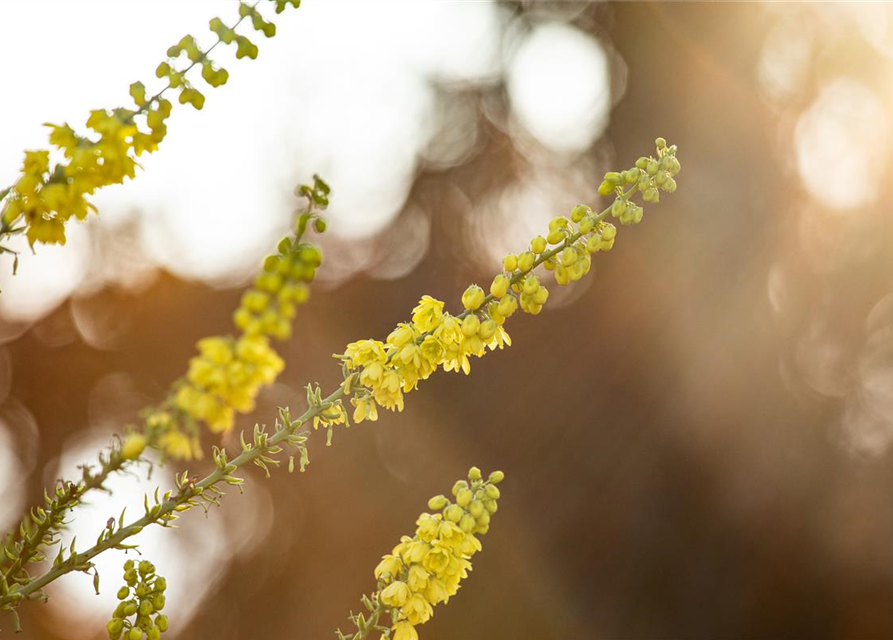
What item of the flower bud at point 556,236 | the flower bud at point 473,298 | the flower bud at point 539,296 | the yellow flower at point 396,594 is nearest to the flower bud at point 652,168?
the flower bud at point 556,236

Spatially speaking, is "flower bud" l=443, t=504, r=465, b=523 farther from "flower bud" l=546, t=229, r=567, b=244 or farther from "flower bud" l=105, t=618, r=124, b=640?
"flower bud" l=105, t=618, r=124, b=640

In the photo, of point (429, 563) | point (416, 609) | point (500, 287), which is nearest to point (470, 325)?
point (500, 287)

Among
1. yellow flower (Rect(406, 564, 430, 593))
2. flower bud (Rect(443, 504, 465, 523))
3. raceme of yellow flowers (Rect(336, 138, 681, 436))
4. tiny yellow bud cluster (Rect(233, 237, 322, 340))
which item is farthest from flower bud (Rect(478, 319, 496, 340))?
tiny yellow bud cluster (Rect(233, 237, 322, 340))

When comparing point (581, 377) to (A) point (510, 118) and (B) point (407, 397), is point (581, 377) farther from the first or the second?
(A) point (510, 118)

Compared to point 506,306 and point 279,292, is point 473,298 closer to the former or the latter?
point 506,306

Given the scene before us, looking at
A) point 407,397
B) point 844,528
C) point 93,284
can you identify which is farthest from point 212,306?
point 844,528

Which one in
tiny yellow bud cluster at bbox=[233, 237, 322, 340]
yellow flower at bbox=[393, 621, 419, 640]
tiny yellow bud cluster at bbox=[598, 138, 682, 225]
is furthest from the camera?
tiny yellow bud cluster at bbox=[598, 138, 682, 225]
